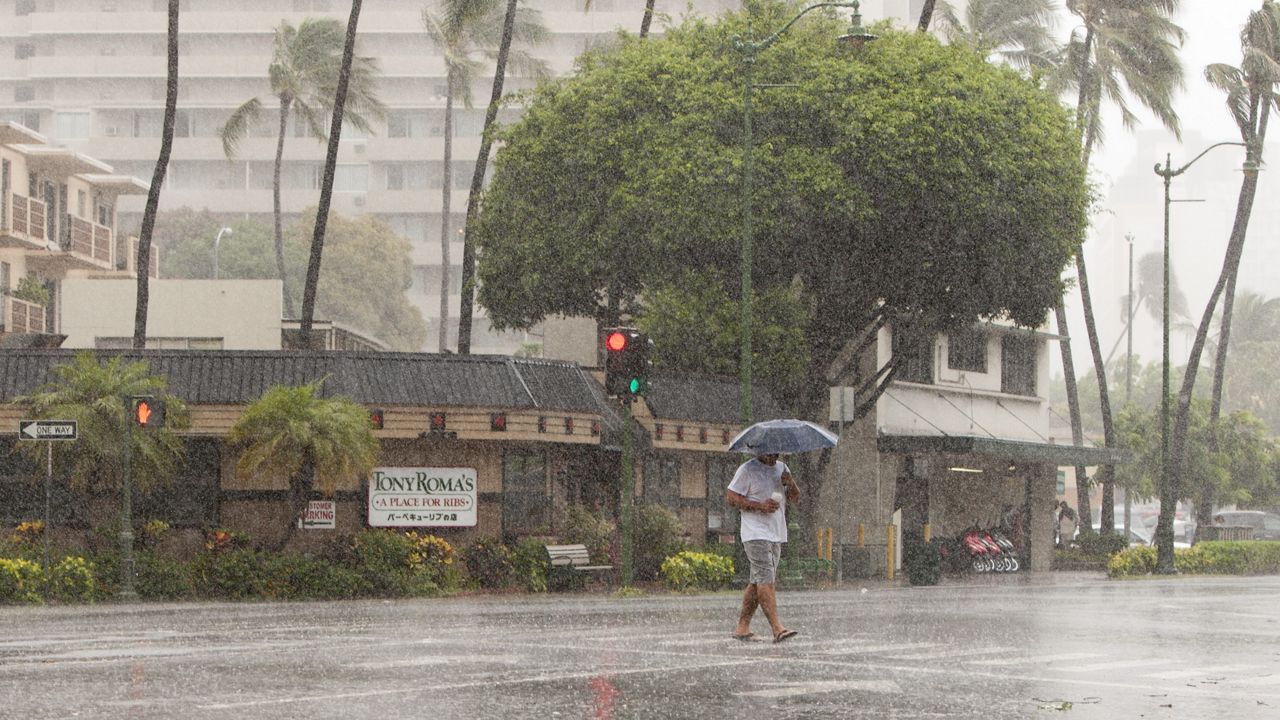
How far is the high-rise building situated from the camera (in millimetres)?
125375

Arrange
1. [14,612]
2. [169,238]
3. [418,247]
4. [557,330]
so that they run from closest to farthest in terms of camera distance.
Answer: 1. [14,612]
2. [557,330]
3. [169,238]
4. [418,247]

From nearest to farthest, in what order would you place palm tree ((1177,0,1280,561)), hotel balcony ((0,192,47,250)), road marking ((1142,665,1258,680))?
road marking ((1142,665,1258,680)) < hotel balcony ((0,192,47,250)) < palm tree ((1177,0,1280,561))

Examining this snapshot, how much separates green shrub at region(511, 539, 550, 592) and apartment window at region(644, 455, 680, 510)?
5658 millimetres

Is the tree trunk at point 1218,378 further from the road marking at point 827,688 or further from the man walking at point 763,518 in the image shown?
the road marking at point 827,688

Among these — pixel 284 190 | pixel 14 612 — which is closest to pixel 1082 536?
pixel 14 612

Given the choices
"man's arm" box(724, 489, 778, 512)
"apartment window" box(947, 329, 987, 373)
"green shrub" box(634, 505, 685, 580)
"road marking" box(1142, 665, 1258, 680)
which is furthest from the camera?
"apartment window" box(947, 329, 987, 373)

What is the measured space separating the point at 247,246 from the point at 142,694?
95335 mm

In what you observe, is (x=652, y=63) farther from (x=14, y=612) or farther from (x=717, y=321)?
(x=14, y=612)

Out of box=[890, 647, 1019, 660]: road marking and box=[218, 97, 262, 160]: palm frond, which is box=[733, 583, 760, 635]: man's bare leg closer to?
box=[890, 647, 1019, 660]: road marking

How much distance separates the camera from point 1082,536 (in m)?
57.5

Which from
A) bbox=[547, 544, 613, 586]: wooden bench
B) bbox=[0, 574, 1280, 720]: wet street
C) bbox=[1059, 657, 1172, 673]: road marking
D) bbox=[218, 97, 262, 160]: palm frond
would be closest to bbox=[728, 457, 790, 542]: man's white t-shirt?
bbox=[0, 574, 1280, 720]: wet street

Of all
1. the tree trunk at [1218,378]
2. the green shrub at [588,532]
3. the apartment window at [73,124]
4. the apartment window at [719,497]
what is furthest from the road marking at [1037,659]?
the apartment window at [73,124]

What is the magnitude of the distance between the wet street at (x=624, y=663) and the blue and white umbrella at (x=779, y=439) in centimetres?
181

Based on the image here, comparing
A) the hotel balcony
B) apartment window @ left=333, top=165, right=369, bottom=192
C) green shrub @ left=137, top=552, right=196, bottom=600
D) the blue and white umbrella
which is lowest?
green shrub @ left=137, top=552, right=196, bottom=600
